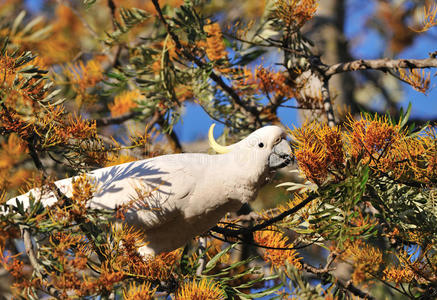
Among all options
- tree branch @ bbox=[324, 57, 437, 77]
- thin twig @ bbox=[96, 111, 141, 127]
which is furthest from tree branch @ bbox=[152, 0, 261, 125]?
thin twig @ bbox=[96, 111, 141, 127]

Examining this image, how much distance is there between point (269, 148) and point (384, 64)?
1.74 ft

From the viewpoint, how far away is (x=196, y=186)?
127cm

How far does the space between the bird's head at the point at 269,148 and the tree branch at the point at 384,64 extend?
45cm

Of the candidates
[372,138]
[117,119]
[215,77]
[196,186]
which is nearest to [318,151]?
[372,138]

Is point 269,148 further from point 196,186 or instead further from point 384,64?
point 384,64

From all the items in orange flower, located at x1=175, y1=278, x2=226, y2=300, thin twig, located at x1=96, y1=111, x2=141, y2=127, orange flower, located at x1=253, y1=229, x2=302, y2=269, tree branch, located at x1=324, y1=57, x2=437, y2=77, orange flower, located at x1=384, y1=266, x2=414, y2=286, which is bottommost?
orange flower, located at x1=384, y1=266, x2=414, y2=286

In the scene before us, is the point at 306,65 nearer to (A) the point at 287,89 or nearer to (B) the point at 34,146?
(A) the point at 287,89

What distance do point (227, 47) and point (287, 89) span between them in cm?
37

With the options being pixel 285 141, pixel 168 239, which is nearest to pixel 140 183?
pixel 168 239

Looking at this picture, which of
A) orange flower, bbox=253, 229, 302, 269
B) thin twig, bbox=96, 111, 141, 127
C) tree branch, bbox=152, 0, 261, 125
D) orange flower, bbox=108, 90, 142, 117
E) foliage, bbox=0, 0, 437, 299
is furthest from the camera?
orange flower, bbox=108, 90, 142, 117

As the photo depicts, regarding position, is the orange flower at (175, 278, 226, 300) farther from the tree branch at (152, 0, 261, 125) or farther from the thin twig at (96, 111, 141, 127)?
the thin twig at (96, 111, 141, 127)

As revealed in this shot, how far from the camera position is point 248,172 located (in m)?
1.24

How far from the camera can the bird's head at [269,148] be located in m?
1.24

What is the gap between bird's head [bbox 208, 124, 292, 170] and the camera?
124 centimetres
